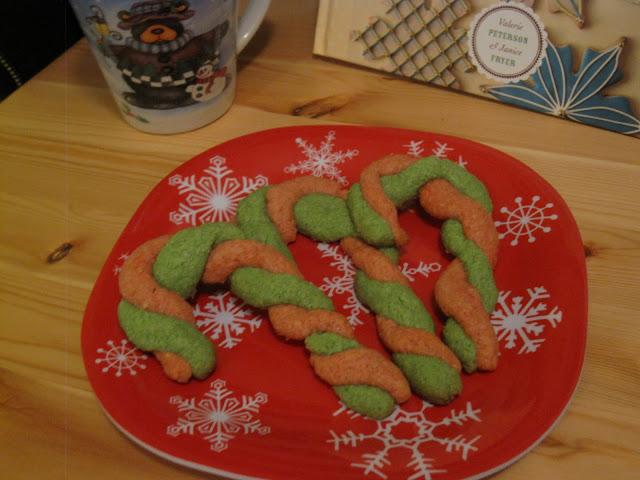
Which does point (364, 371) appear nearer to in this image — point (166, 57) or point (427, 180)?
point (427, 180)

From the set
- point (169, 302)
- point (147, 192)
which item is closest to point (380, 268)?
point (169, 302)

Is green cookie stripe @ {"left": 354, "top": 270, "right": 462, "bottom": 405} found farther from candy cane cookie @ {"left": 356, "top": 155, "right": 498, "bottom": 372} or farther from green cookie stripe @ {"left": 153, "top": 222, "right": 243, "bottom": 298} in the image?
green cookie stripe @ {"left": 153, "top": 222, "right": 243, "bottom": 298}

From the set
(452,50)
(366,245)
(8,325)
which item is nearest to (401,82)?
(452,50)

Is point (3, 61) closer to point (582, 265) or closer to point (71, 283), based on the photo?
point (71, 283)

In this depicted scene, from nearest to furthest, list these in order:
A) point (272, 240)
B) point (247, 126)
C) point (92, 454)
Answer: point (92, 454), point (272, 240), point (247, 126)

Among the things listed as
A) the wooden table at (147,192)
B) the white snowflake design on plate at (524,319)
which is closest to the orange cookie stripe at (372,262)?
the white snowflake design on plate at (524,319)

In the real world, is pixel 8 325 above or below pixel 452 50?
below
